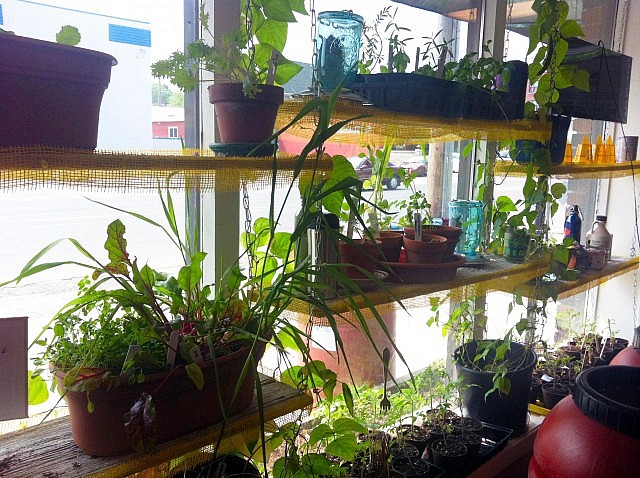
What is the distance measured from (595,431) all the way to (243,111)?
109cm

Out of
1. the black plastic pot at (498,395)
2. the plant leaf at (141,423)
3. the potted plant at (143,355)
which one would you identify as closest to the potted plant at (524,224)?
the black plastic pot at (498,395)

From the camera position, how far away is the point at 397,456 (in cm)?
154

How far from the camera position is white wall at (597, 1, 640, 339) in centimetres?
279

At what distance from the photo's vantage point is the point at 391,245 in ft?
4.86

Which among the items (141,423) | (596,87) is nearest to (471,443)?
(141,423)

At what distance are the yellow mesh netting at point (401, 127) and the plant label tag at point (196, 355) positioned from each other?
531mm

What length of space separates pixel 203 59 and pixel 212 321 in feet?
1.70

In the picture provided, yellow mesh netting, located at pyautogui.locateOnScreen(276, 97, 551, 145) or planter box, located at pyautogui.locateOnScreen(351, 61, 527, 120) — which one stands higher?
planter box, located at pyautogui.locateOnScreen(351, 61, 527, 120)

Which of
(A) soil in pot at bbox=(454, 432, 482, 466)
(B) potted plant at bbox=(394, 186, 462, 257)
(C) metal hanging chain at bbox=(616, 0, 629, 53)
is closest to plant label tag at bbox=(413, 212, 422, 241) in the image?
(B) potted plant at bbox=(394, 186, 462, 257)

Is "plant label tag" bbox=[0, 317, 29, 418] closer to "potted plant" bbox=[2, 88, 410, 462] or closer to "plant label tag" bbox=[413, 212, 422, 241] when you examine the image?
"potted plant" bbox=[2, 88, 410, 462]

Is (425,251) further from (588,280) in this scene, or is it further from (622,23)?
(622,23)

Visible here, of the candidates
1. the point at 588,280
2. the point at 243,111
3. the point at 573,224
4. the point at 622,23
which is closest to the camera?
the point at 243,111

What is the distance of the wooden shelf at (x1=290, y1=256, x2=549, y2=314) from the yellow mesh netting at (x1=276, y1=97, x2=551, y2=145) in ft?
1.32

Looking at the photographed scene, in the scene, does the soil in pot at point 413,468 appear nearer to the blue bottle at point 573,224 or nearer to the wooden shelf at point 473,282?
the wooden shelf at point 473,282
